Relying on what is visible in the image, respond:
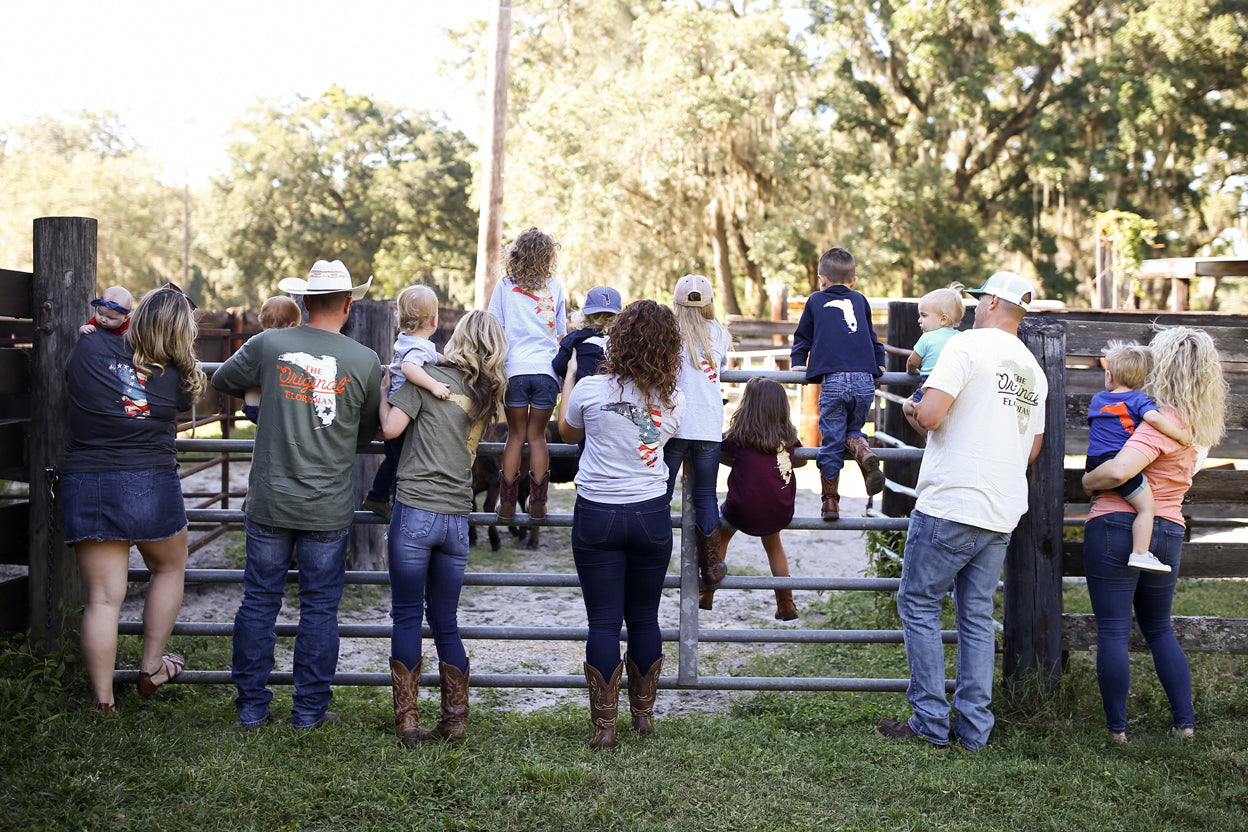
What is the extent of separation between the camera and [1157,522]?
431cm

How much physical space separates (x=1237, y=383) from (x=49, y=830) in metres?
8.42

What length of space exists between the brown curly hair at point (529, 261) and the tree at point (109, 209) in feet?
142

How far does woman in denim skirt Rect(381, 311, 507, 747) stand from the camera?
4.02m

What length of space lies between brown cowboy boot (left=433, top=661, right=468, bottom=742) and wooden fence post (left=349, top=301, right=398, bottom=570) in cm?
260

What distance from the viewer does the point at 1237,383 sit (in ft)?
25.8

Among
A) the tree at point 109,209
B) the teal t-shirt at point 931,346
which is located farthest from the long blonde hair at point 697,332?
the tree at point 109,209

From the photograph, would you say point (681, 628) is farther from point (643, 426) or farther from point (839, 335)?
point (839, 335)

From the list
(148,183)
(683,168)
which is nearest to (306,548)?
(683,168)

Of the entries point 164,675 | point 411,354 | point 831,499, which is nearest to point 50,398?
point 164,675

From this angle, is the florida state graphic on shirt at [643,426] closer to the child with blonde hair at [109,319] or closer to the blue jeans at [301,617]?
the blue jeans at [301,617]

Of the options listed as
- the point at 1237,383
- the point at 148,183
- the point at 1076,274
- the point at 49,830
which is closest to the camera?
the point at 49,830

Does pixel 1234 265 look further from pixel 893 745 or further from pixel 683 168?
pixel 683 168

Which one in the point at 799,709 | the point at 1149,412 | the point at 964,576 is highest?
the point at 1149,412

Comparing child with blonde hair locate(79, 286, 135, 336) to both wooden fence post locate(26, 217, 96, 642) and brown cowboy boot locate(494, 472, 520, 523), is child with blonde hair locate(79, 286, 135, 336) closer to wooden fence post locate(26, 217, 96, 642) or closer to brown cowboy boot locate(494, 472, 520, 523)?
wooden fence post locate(26, 217, 96, 642)
